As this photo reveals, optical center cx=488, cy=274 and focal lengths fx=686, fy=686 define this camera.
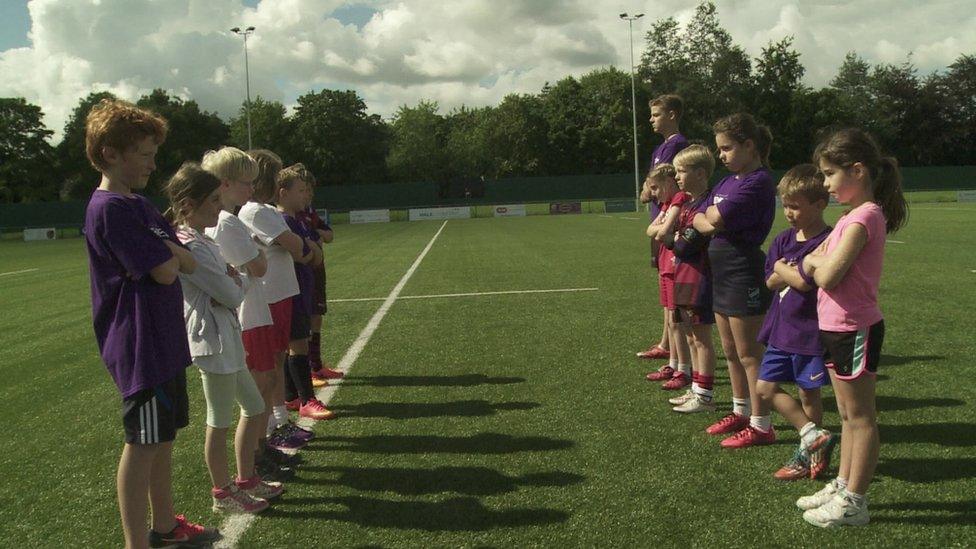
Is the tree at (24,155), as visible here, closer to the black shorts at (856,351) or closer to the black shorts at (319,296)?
the black shorts at (319,296)

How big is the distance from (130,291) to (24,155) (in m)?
71.6

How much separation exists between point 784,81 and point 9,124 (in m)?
71.7

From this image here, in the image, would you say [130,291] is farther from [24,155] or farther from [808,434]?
[24,155]

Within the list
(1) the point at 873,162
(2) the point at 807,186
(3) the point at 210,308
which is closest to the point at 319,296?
(3) the point at 210,308

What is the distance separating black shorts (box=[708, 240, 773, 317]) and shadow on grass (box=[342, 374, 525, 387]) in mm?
2200

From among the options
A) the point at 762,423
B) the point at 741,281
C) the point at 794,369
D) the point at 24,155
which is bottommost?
the point at 762,423

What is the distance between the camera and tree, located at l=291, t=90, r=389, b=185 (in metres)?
74.7

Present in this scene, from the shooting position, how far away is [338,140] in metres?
75.6

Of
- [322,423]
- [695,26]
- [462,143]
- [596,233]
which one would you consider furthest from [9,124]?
[322,423]

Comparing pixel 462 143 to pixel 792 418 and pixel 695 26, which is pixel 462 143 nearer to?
pixel 695 26

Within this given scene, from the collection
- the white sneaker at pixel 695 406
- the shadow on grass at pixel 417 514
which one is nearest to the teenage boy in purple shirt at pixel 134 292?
the shadow on grass at pixel 417 514

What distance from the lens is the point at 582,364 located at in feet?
20.2

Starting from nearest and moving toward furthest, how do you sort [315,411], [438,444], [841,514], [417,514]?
[841,514] → [417,514] → [438,444] → [315,411]

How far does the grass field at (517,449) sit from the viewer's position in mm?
3133
